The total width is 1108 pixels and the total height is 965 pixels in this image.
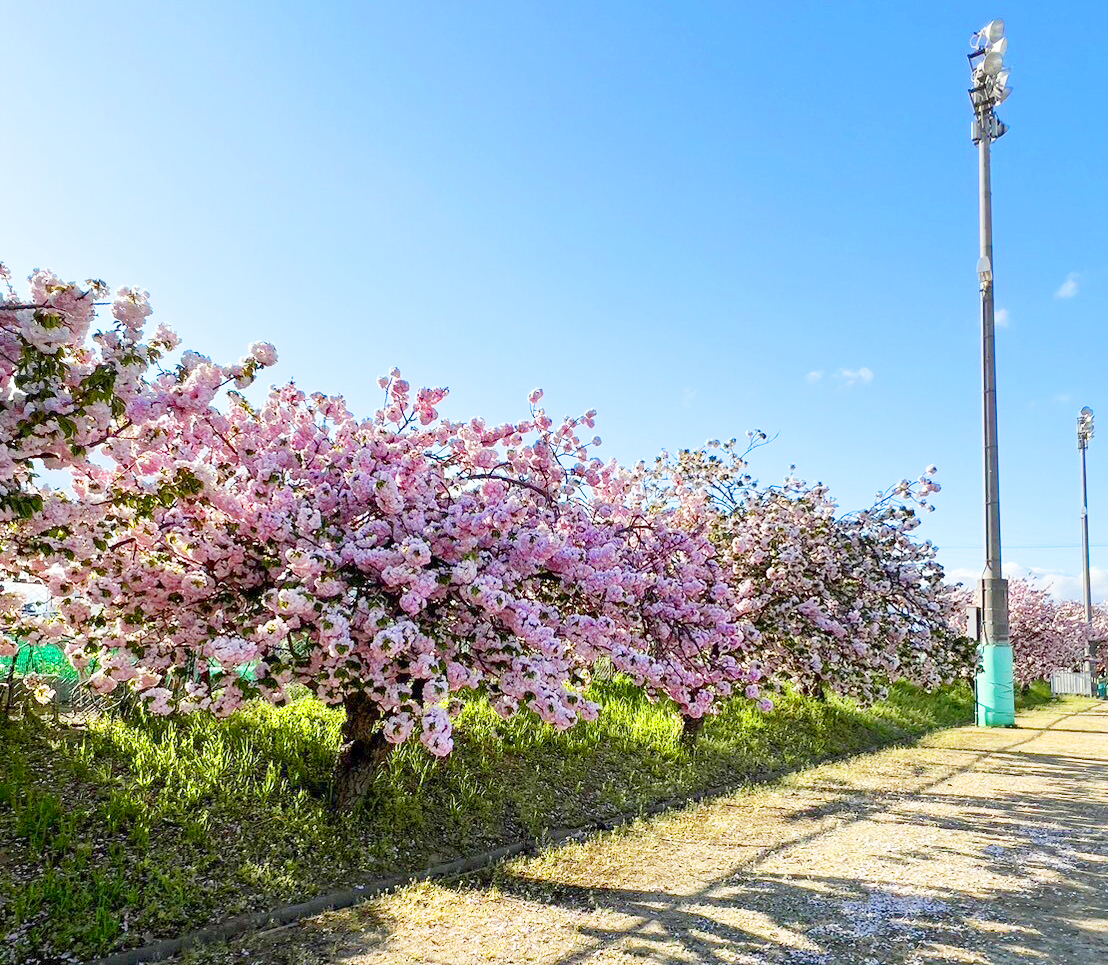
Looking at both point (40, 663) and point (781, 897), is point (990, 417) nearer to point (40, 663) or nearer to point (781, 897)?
point (781, 897)

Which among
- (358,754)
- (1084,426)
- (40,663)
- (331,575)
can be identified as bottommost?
(358,754)

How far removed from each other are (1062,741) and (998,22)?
15.0 metres

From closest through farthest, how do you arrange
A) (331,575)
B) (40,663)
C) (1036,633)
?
1. (331,575)
2. (40,663)
3. (1036,633)

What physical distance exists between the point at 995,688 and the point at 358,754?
15.4m

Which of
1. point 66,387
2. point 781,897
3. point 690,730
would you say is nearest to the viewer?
point 66,387

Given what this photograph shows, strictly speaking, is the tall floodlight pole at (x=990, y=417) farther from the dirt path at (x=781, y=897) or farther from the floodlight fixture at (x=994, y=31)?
the dirt path at (x=781, y=897)

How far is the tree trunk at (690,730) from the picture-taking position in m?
11.0

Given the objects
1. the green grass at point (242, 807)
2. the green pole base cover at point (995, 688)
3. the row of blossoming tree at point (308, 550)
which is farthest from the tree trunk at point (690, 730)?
the green pole base cover at point (995, 688)

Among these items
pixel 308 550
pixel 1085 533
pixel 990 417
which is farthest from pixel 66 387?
pixel 1085 533

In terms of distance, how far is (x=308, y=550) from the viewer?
5.31 meters

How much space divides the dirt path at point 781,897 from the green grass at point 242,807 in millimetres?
593

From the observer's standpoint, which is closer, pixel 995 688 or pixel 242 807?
pixel 242 807

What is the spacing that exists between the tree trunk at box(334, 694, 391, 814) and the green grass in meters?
0.18

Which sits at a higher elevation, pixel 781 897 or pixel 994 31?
pixel 994 31
